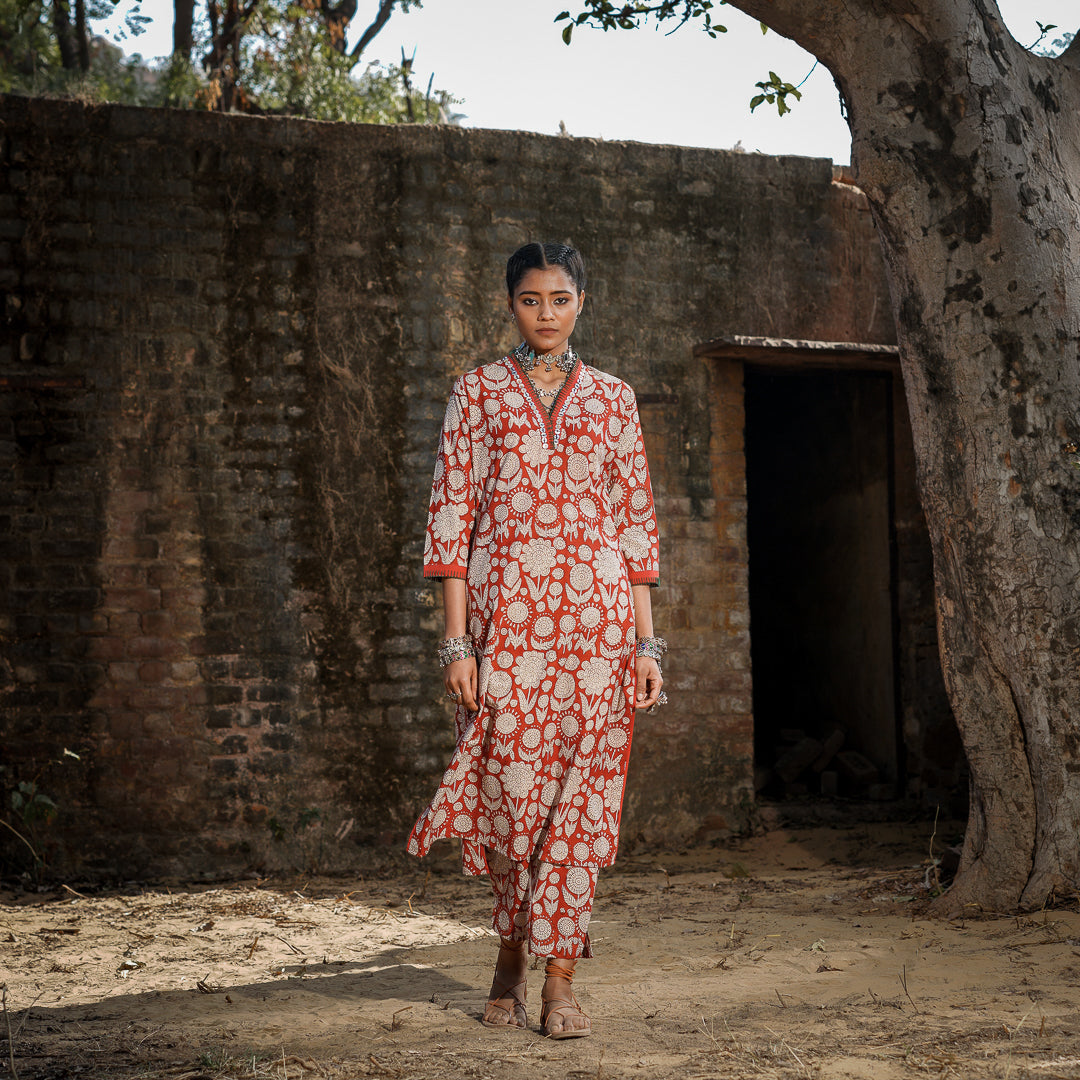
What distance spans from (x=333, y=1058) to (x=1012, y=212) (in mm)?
3369

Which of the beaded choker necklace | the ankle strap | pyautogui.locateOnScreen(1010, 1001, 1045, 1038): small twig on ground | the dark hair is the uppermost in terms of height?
the dark hair

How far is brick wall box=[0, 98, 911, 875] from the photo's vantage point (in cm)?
508

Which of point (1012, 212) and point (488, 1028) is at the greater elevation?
point (1012, 212)

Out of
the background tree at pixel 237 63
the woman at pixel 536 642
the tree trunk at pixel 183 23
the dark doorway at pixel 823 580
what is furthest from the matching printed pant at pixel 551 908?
the tree trunk at pixel 183 23

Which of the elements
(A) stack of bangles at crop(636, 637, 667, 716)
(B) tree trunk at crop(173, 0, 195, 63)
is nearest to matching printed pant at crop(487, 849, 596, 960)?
(A) stack of bangles at crop(636, 637, 667, 716)

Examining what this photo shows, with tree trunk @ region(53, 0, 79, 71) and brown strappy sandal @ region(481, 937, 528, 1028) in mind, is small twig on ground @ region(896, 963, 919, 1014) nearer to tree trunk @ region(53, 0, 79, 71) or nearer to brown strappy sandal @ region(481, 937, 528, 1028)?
brown strappy sandal @ region(481, 937, 528, 1028)

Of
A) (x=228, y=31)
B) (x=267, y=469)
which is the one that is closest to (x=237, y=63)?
(x=228, y=31)

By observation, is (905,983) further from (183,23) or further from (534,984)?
(183,23)

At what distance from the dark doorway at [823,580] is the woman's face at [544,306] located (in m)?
3.69

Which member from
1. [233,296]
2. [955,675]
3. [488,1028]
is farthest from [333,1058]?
[233,296]

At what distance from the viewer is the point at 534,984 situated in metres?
3.16

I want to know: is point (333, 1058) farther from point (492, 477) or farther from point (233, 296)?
point (233, 296)

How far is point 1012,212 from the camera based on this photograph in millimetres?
3719

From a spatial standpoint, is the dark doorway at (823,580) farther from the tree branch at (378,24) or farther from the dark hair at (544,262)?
the tree branch at (378,24)
